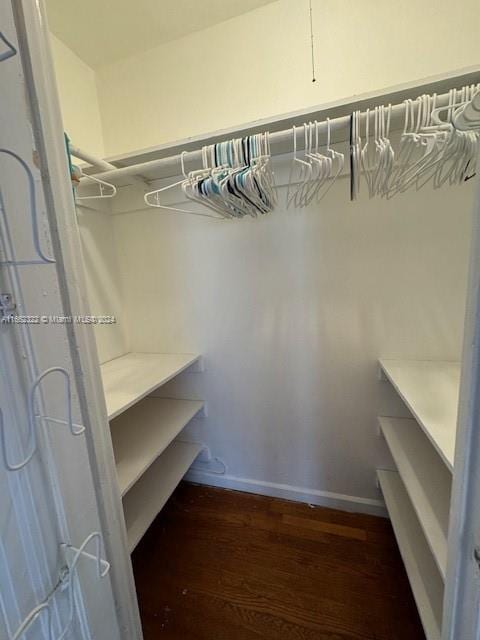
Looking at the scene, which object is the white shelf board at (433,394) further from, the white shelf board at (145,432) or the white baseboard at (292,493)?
the white shelf board at (145,432)

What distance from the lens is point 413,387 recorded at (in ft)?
3.33

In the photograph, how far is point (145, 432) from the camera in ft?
4.45

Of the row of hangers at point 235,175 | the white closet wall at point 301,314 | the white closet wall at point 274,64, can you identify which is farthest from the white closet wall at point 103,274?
the row of hangers at point 235,175

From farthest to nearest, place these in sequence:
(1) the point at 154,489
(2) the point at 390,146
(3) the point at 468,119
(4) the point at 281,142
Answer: (1) the point at 154,489
(4) the point at 281,142
(2) the point at 390,146
(3) the point at 468,119

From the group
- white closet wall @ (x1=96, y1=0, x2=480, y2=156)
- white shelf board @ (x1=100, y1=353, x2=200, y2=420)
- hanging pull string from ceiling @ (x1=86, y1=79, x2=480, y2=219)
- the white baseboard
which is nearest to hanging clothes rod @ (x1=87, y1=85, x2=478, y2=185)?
hanging pull string from ceiling @ (x1=86, y1=79, x2=480, y2=219)

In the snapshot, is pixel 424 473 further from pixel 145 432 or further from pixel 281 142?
pixel 281 142

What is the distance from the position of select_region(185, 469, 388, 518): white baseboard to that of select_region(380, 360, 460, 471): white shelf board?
2.65 ft

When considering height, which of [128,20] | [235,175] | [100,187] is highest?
[128,20]

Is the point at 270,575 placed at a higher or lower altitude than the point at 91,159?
lower

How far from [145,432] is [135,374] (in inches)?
12.2

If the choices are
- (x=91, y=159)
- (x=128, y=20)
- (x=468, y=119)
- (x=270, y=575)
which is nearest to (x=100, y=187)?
(x=91, y=159)

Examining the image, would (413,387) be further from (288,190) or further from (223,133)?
(223,133)

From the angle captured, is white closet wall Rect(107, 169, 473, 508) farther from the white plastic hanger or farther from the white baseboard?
the white plastic hanger

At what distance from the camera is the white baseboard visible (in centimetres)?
146
